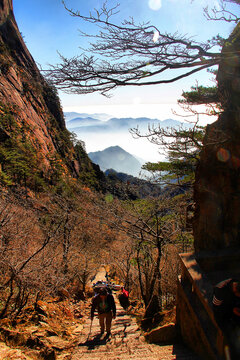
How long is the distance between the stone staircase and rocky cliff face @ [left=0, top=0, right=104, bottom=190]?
1478 cm

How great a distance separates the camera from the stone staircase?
140 inches

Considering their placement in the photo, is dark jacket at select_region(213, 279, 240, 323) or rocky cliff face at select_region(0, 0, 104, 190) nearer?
dark jacket at select_region(213, 279, 240, 323)

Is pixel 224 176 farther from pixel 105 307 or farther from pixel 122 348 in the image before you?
pixel 105 307

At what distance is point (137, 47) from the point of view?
456 cm

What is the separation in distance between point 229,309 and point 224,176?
247 centimetres

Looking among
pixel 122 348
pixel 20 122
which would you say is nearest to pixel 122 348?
pixel 122 348

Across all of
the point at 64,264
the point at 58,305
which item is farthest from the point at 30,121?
the point at 58,305

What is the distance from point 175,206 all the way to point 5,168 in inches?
655

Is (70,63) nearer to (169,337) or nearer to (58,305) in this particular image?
(169,337)

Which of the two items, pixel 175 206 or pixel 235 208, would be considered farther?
pixel 175 206

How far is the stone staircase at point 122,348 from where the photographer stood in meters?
3.56

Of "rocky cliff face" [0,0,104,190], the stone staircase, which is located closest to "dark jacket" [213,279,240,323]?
the stone staircase

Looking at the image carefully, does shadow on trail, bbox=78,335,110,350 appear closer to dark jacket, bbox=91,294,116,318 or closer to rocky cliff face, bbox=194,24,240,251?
dark jacket, bbox=91,294,116,318

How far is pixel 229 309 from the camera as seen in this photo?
2408 millimetres
